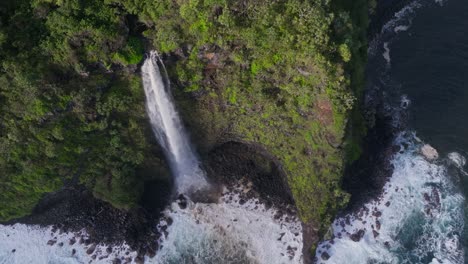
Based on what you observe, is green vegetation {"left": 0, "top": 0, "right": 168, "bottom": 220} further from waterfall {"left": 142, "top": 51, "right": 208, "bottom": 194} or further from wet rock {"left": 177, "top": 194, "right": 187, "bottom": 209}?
wet rock {"left": 177, "top": 194, "right": 187, "bottom": 209}

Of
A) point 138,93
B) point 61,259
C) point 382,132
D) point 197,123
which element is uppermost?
point 138,93

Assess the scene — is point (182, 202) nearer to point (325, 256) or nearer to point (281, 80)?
point (325, 256)

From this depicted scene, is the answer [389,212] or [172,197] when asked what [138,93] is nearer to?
[172,197]

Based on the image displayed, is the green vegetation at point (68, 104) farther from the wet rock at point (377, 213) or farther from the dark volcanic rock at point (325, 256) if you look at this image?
the wet rock at point (377, 213)

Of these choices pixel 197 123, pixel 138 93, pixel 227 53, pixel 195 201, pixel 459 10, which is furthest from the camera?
pixel 459 10

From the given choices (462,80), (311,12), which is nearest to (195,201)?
(311,12)

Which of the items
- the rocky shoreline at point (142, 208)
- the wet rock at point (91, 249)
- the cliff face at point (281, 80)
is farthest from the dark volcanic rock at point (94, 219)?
the cliff face at point (281, 80)

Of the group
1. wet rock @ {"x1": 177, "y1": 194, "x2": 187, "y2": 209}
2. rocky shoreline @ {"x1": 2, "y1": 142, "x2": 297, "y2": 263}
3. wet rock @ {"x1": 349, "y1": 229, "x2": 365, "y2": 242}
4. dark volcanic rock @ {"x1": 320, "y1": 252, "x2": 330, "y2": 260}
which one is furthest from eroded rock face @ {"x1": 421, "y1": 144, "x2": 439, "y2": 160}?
wet rock @ {"x1": 177, "y1": 194, "x2": 187, "y2": 209}
